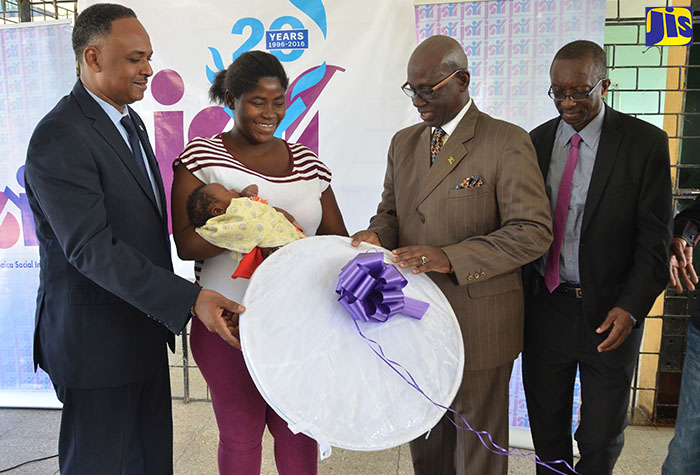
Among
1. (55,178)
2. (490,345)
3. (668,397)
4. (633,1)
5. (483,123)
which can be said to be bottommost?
(668,397)

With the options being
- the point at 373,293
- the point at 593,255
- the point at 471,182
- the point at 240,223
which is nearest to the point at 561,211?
the point at 593,255

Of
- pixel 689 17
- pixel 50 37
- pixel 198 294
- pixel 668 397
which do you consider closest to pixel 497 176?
pixel 198 294

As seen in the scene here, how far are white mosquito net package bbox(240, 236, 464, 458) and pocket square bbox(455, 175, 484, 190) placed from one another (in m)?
0.37

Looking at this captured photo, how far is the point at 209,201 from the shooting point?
149 centimetres

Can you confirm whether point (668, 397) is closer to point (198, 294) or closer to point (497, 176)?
point (497, 176)

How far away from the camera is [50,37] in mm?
2986

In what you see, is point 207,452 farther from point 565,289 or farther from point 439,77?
point 439,77

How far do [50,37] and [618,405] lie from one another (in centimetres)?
334

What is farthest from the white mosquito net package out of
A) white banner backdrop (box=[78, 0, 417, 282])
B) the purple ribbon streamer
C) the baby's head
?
white banner backdrop (box=[78, 0, 417, 282])

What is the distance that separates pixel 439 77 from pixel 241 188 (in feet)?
2.25

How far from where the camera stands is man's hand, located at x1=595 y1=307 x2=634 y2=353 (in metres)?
1.71

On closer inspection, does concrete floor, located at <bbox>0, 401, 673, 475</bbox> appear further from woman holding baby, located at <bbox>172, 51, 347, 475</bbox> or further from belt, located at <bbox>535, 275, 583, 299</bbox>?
belt, located at <bbox>535, 275, 583, 299</bbox>

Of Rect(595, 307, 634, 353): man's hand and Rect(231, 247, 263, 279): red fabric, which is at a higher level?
Rect(231, 247, 263, 279): red fabric

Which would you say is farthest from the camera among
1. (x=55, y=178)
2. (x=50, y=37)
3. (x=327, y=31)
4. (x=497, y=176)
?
(x=50, y=37)
